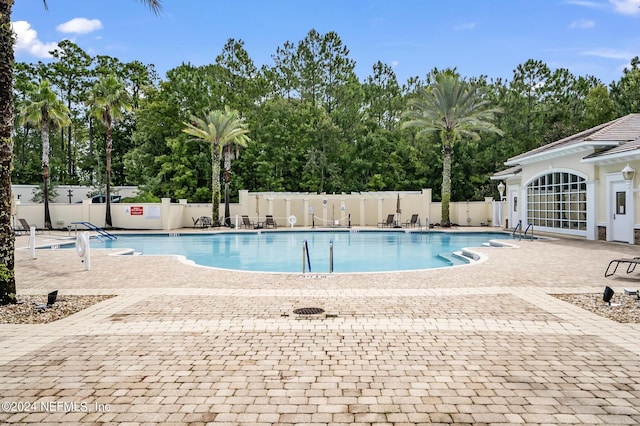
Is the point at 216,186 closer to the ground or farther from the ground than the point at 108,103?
closer to the ground

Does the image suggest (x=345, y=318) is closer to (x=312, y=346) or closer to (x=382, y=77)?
(x=312, y=346)

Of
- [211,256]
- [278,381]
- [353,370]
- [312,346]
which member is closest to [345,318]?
[312,346]

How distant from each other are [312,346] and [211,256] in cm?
1179

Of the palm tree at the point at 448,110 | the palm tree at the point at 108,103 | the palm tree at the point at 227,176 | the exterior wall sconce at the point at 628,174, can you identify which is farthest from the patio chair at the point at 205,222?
the exterior wall sconce at the point at 628,174

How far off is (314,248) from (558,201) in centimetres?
1125

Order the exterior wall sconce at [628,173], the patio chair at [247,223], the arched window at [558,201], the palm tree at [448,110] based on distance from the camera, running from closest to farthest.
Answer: the exterior wall sconce at [628,173], the arched window at [558,201], the palm tree at [448,110], the patio chair at [247,223]

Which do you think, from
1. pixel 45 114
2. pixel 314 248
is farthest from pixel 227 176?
pixel 314 248

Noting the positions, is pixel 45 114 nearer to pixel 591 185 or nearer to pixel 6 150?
pixel 6 150

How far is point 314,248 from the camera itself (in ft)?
58.1

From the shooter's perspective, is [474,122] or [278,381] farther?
[474,122]

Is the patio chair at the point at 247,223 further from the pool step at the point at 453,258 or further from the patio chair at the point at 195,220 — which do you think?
the pool step at the point at 453,258

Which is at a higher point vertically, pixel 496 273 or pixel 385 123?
pixel 385 123

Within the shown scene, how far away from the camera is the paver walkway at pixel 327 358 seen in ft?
11.0

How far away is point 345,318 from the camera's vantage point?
6.04 metres
